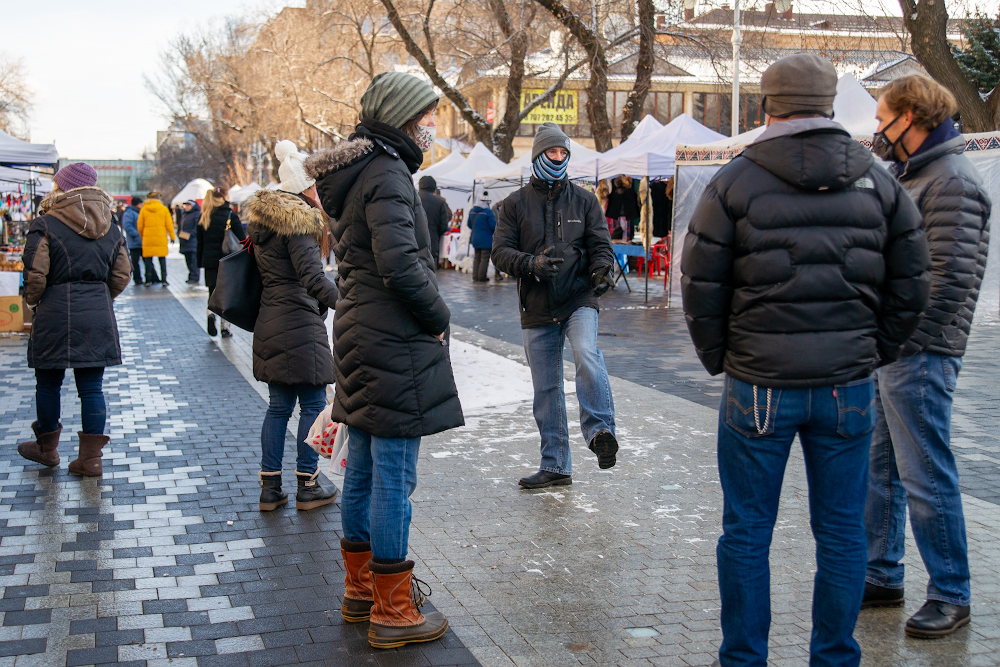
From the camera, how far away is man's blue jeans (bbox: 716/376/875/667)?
9.06 ft

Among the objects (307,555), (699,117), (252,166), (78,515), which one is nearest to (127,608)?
(307,555)

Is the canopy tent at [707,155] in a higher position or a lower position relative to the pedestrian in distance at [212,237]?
higher

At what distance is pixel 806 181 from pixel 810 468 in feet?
2.84

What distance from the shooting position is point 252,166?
66.7 m

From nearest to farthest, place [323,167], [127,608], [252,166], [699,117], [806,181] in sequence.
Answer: [806,181], [323,167], [127,608], [699,117], [252,166]

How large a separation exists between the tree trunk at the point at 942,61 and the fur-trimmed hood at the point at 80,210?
1384cm

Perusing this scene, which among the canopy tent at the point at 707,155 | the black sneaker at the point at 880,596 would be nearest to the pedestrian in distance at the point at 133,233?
the canopy tent at the point at 707,155

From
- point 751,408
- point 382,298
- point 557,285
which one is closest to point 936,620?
point 751,408

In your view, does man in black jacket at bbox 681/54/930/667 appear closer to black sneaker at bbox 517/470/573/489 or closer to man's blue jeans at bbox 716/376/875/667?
man's blue jeans at bbox 716/376/875/667

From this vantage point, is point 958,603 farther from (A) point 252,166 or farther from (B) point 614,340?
(A) point 252,166

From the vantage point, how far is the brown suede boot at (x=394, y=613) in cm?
343

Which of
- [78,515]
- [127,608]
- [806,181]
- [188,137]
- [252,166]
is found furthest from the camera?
[188,137]

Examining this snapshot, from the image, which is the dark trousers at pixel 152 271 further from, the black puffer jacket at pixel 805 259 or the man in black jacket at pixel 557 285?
the black puffer jacket at pixel 805 259

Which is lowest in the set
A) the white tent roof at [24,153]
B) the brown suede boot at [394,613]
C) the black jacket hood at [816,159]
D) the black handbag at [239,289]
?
the brown suede boot at [394,613]
